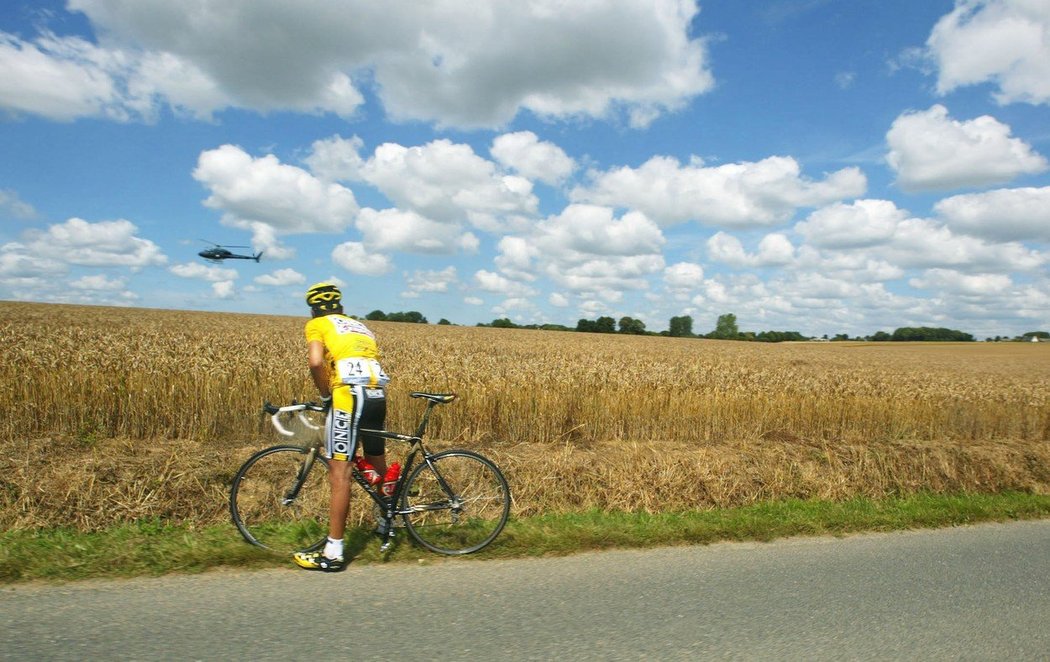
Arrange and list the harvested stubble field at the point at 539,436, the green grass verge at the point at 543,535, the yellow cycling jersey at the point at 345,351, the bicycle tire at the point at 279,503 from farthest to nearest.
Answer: the harvested stubble field at the point at 539,436
the bicycle tire at the point at 279,503
the yellow cycling jersey at the point at 345,351
the green grass verge at the point at 543,535

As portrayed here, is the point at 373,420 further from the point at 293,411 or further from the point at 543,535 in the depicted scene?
the point at 543,535

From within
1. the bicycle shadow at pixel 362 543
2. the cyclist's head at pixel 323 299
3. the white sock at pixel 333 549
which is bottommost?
the bicycle shadow at pixel 362 543

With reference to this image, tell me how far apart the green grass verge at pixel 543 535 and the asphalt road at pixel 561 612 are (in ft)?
0.65

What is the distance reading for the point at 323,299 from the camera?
4.89 metres

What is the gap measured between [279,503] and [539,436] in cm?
419

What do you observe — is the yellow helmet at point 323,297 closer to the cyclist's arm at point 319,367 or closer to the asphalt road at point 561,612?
the cyclist's arm at point 319,367

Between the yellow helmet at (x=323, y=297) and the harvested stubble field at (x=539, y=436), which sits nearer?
the yellow helmet at (x=323, y=297)

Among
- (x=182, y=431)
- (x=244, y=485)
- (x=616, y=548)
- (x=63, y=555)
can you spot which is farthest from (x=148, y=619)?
(x=182, y=431)

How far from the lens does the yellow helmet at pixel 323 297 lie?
16.0 feet

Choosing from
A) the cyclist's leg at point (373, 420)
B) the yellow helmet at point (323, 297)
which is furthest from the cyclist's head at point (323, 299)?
the cyclist's leg at point (373, 420)

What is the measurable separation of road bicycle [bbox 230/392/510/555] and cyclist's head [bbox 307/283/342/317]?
0.76 metres

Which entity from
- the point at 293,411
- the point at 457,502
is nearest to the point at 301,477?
the point at 293,411

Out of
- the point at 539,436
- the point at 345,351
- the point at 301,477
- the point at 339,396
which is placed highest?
the point at 345,351

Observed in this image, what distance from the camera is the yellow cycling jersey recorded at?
4727 mm
